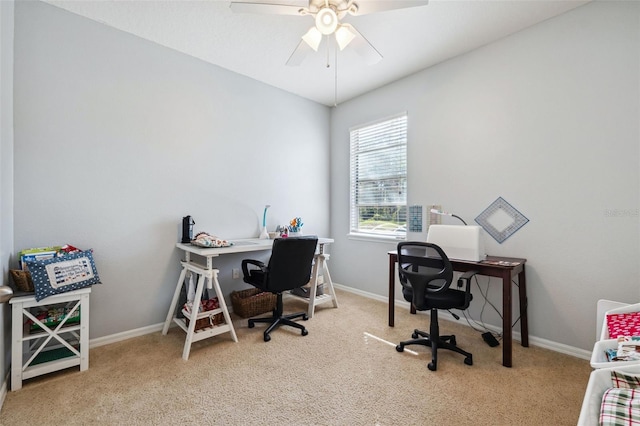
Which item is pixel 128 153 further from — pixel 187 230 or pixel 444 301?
pixel 444 301

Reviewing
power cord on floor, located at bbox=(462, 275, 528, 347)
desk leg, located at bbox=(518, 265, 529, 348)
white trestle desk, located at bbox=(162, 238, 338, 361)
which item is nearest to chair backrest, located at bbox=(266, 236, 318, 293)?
white trestle desk, located at bbox=(162, 238, 338, 361)

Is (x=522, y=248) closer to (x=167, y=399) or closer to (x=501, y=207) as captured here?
(x=501, y=207)

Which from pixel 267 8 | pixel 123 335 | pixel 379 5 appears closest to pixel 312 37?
pixel 267 8

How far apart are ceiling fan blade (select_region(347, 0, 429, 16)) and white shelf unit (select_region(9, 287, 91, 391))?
8.64 feet

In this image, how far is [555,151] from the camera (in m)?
2.31

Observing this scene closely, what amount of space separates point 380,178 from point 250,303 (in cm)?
216

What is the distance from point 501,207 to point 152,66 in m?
3.48

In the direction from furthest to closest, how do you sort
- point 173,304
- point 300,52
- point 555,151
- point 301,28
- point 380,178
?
point 380,178 < point 173,304 < point 301,28 < point 555,151 < point 300,52

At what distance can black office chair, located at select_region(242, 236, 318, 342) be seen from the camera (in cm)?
244

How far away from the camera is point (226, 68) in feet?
10.2

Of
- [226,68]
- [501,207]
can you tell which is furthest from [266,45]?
[501,207]

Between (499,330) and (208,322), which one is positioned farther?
(499,330)

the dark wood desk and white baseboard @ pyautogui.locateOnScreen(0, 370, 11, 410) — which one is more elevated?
the dark wood desk

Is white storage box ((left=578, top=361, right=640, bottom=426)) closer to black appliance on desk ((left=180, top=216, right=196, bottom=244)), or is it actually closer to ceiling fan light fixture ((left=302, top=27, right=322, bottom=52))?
ceiling fan light fixture ((left=302, top=27, right=322, bottom=52))
